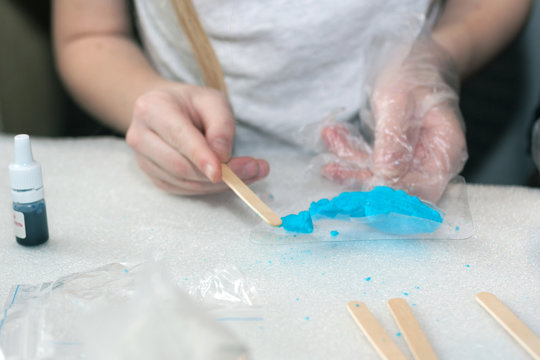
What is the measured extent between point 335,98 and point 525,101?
43cm

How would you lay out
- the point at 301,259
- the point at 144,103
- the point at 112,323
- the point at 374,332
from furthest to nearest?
the point at 144,103 < the point at 301,259 < the point at 374,332 < the point at 112,323

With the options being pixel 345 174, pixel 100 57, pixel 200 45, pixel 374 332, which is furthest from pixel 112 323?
pixel 100 57

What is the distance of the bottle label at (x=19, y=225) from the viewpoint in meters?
0.52

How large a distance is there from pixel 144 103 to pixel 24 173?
0.56 ft

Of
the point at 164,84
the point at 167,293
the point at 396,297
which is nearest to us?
the point at 167,293

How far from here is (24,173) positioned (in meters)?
0.50

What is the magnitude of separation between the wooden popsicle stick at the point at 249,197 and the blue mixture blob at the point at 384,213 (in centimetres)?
3

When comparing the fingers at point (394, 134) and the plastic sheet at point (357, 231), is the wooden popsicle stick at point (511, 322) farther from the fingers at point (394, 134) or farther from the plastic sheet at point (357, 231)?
the fingers at point (394, 134)

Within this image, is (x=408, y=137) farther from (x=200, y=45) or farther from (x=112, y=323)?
(x=112, y=323)

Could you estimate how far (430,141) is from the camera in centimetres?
65

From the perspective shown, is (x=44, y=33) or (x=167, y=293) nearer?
(x=167, y=293)

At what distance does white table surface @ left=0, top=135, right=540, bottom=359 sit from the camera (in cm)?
42

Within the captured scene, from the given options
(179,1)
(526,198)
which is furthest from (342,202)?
(179,1)

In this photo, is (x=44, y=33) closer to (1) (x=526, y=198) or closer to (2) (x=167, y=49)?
(2) (x=167, y=49)
